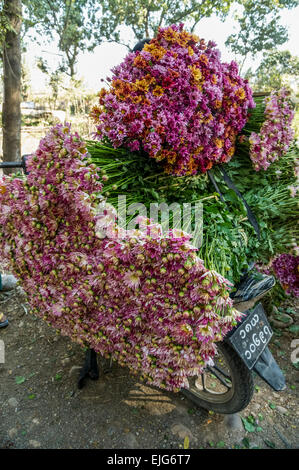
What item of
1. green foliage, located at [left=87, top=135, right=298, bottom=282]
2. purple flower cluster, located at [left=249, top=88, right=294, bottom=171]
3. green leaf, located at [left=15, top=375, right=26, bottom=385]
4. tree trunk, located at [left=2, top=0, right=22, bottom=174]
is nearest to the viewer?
green foliage, located at [left=87, top=135, right=298, bottom=282]

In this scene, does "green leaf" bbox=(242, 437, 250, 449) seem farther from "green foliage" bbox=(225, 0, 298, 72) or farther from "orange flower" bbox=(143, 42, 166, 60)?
"green foliage" bbox=(225, 0, 298, 72)

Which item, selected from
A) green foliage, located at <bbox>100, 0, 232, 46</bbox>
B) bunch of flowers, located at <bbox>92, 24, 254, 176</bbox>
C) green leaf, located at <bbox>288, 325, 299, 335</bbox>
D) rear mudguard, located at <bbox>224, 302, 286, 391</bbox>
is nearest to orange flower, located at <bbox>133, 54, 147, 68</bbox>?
bunch of flowers, located at <bbox>92, 24, 254, 176</bbox>

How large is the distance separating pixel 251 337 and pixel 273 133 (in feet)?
3.75

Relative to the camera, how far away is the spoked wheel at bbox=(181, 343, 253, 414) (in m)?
1.53

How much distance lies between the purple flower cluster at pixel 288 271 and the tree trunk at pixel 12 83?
4694 mm

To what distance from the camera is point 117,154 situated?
5.08 ft

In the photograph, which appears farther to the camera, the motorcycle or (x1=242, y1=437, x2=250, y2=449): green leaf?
(x1=242, y1=437, x2=250, y2=449): green leaf

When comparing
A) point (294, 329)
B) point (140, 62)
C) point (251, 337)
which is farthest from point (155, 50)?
point (294, 329)

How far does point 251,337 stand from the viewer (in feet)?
4.82

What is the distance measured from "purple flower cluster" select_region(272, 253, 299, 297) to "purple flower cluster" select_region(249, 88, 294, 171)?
81 centimetres

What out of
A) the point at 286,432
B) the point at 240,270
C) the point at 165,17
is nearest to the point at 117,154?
the point at 240,270

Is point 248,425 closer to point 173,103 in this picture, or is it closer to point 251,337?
point 251,337

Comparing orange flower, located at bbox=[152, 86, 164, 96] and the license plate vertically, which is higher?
orange flower, located at bbox=[152, 86, 164, 96]

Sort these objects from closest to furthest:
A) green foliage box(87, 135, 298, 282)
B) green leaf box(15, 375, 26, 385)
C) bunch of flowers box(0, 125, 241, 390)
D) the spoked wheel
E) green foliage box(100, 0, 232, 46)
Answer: bunch of flowers box(0, 125, 241, 390) < green foliage box(87, 135, 298, 282) < the spoked wheel < green leaf box(15, 375, 26, 385) < green foliage box(100, 0, 232, 46)
